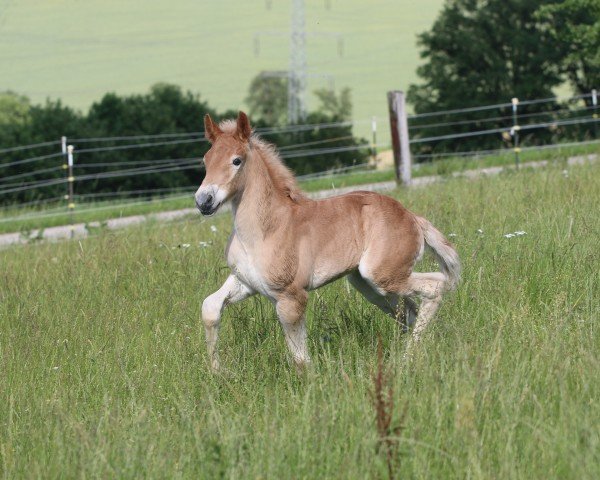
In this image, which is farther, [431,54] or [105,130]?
[431,54]

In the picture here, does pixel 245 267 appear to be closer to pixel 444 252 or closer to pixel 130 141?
pixel 444 252

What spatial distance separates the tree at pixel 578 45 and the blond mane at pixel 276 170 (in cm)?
2447

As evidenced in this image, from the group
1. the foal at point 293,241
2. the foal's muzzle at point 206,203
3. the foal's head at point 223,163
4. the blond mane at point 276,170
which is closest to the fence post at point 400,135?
the foal at point 293,241

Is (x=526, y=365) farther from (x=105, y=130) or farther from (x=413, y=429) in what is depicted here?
(x=105, y=130)

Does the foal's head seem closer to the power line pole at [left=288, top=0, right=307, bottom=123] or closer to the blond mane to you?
the blond mane

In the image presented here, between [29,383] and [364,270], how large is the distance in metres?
1.94

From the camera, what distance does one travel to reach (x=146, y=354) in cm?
539

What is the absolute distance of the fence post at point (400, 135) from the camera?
613 inches

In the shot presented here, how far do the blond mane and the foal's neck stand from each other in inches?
1.3

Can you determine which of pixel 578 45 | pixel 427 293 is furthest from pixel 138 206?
pixel 578 45

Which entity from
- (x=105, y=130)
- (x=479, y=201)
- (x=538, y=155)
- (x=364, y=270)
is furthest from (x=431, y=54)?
(x=364, y=270)

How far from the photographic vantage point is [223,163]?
201 inches

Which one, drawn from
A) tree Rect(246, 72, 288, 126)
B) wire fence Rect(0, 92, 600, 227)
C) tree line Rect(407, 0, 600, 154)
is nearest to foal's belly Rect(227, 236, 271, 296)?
wire fence Rect(0, 92, 600, 227)

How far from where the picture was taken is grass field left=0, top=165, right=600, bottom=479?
365 cm
